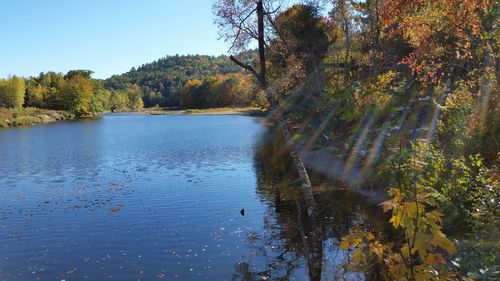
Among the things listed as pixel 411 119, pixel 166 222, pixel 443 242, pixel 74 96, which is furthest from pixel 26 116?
pixel 443 242

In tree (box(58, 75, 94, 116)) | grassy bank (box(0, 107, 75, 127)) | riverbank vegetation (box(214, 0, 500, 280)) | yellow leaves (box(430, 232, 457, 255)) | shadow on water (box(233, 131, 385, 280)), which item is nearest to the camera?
yellow leaves (box(430, 232, 457, 255))

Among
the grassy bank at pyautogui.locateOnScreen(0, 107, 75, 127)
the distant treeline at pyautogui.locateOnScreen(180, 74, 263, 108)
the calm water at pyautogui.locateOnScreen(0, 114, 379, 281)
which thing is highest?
the distant treeline at pyautogui.locateOnScreen(180, 74, 263, 108)

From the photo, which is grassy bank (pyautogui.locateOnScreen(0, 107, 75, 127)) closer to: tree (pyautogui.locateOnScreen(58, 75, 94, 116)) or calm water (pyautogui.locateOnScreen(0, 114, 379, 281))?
tree (pyautogui.locateOnScreen(58, 75, 94, 116))

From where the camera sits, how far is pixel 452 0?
9336mm

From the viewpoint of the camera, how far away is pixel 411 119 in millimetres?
19672

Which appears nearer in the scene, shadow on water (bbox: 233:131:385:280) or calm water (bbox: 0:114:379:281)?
shadow on water (bbox: 233:131:385:280)

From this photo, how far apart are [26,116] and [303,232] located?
365ft

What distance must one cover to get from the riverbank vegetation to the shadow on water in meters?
1.08

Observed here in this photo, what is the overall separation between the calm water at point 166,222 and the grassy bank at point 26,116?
68.1m

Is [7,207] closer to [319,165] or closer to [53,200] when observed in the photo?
[53,200]

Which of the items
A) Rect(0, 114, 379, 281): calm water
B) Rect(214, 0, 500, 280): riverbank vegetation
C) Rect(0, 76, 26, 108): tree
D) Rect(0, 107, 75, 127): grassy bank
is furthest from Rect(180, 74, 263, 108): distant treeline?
Rect(0, 114, 379, 281): calm water

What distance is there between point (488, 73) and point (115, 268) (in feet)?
44.7

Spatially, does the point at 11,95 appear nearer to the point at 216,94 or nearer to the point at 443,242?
the point at 216,94

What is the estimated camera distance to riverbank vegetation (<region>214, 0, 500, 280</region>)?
5.77 m
